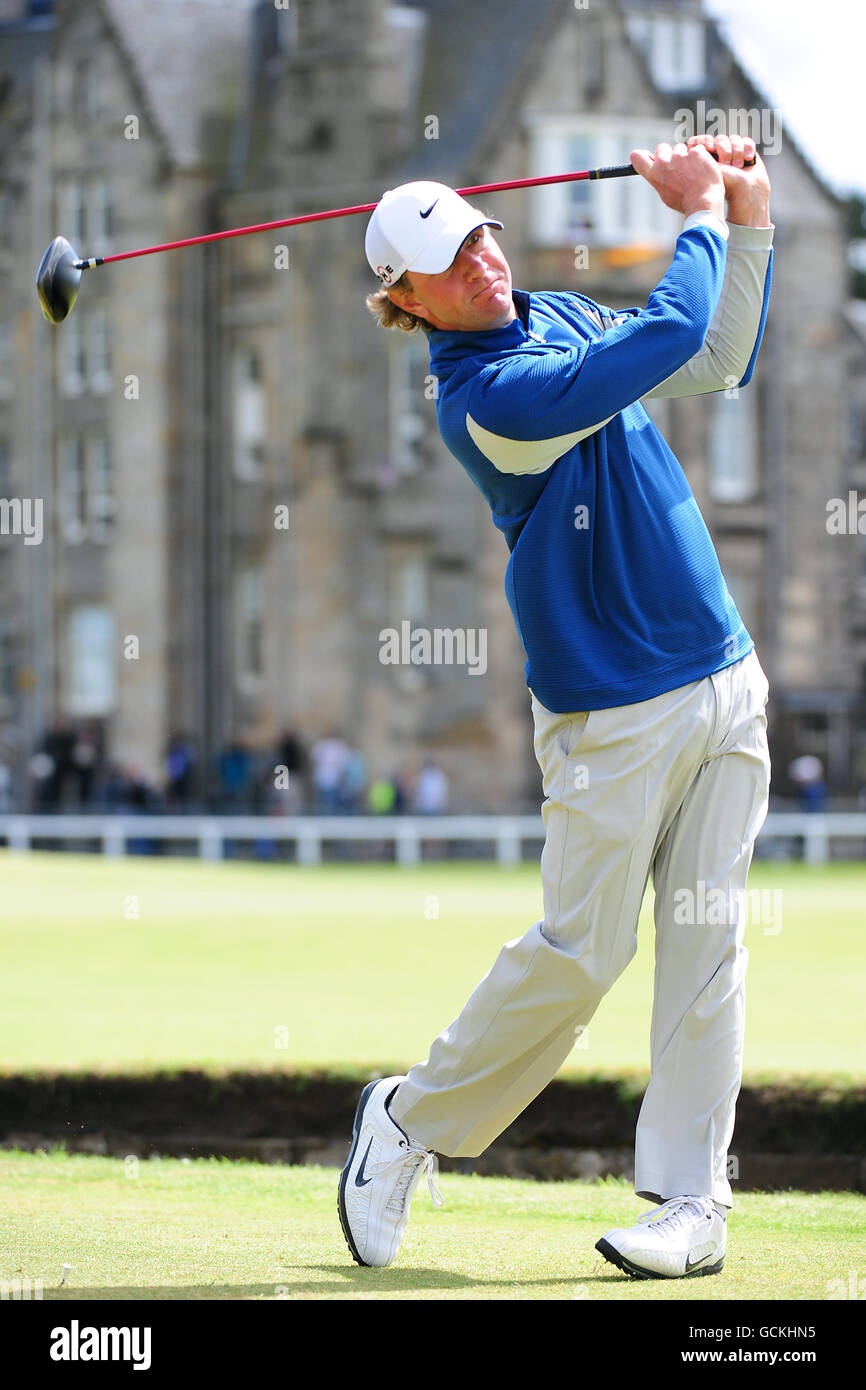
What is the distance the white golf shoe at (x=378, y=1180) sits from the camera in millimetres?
4168

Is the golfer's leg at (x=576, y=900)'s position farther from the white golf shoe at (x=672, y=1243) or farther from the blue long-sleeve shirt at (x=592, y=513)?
the white golf shoe at (x=672, y=1243)

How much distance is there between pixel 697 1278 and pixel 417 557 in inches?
1251

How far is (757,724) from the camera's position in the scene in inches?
169

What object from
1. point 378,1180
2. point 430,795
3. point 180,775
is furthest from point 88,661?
point 378,1180

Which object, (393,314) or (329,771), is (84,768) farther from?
(393,314)

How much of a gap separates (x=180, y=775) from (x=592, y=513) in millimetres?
31044

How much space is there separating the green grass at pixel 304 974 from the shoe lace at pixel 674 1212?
2457 mm

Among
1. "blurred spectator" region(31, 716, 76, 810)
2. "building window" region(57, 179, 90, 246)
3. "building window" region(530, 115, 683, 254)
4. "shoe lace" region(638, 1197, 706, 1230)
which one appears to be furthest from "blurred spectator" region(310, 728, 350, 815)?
"shoe lace" region(638, 1197, 706, 1230)

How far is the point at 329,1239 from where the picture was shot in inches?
177

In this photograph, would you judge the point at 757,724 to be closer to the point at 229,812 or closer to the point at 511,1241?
the point at 511,1241

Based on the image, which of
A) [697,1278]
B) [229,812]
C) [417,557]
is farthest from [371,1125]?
[417,557]

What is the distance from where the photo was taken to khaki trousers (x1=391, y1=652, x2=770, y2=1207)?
409 cm

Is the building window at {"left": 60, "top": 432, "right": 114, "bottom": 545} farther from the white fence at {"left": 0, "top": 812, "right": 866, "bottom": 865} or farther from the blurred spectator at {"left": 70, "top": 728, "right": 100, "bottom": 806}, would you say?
the white fence at {"left": 0, "top": 812, "right": 866, "bottom": 865}

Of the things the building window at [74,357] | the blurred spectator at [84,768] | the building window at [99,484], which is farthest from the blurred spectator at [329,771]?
the building window at [74,357]
